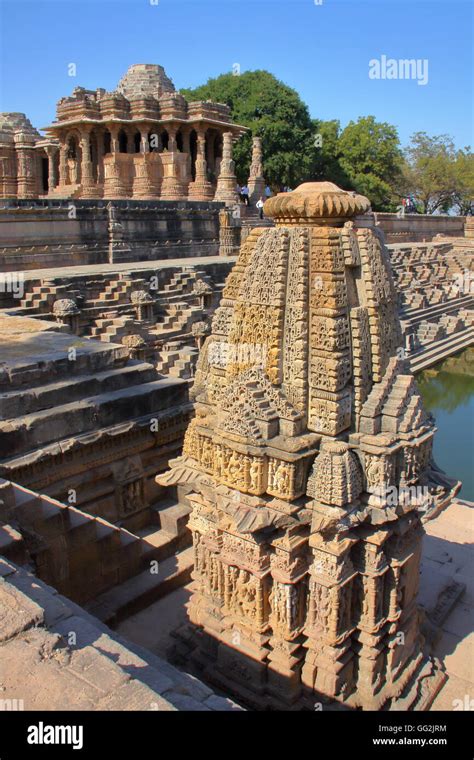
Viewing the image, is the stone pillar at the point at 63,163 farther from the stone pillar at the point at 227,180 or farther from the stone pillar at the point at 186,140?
the stone pillar at the point at 227,180

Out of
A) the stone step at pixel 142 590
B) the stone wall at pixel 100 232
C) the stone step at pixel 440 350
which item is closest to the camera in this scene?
the stone step at pixel 142 590

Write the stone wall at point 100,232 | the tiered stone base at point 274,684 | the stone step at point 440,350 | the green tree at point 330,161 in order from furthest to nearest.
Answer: the green tree at point 330,161 < the stone step at point 440,350 < the stone wall at point 100,232 < the tiered stone base at point 274,684

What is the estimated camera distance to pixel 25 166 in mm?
30828

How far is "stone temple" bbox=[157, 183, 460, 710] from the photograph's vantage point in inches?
163

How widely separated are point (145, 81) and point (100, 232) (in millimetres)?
15288

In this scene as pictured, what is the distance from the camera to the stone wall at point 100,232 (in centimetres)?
1652

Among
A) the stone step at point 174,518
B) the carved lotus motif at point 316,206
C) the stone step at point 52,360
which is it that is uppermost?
the carved lotus motif at point 316,206

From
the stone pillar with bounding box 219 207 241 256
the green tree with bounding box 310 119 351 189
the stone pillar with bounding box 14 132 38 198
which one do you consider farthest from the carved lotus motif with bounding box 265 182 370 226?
the green tree with bounding box 310 119 351 189

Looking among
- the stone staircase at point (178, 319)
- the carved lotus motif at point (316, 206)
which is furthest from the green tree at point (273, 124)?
the carved lotus motif at point (316, 206)

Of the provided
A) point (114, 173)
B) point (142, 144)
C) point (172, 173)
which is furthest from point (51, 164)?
point (172, 173)

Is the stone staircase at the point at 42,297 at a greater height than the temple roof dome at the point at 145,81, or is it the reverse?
the temple roof dome at the point at 145,81

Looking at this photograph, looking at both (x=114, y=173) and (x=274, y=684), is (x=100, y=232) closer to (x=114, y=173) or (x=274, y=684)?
(x=114, y=173)

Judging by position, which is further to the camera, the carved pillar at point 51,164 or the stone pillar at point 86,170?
the carved pillar at point 51,164

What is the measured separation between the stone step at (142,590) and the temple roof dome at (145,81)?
29.0 metres
